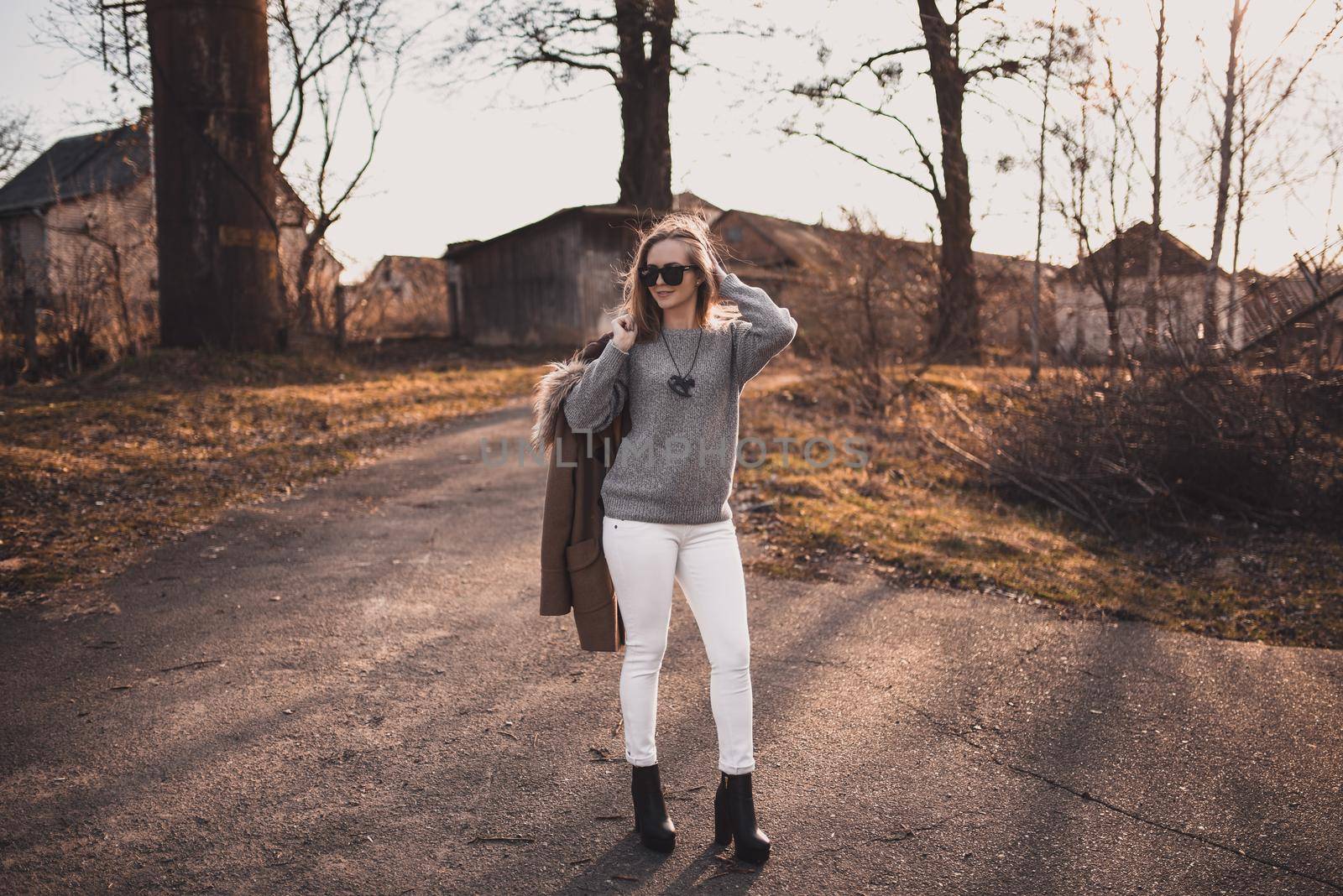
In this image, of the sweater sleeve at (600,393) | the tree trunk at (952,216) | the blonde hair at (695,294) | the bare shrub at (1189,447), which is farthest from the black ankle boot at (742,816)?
the tree trunk at (952,216)

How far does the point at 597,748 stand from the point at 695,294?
1.89 m

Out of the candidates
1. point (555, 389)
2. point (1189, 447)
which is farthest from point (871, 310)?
point (555, 389)

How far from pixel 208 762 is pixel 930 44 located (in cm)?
1455

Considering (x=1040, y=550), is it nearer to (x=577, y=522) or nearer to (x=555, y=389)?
(x=577, y=522)

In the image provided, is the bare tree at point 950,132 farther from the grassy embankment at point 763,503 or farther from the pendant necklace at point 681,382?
the pendant necklace at point 681,382

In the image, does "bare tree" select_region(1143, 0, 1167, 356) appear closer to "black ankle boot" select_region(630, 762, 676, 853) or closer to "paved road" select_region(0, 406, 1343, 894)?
"paved road" select_region(0, 406, 1343, 894)

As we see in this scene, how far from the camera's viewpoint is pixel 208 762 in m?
3.51

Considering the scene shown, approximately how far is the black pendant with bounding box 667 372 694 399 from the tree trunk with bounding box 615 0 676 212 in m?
11.6

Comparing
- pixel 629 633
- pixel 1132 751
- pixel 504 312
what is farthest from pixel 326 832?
pixel 504 312

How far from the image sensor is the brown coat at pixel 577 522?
10.5 feet

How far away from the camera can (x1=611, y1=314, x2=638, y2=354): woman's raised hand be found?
3.00 metres

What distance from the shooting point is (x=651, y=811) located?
10.0ft

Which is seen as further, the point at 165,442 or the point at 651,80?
the point at 651,80

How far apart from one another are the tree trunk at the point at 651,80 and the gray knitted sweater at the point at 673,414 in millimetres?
11481
